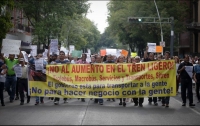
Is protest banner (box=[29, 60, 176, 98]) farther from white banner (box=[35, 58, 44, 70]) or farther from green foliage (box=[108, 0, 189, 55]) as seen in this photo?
green foliage (box=[108, 0, 189, 55])

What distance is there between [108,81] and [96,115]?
9.45 ft

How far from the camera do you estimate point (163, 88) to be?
13.8 m

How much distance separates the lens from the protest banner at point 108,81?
13.9 meters

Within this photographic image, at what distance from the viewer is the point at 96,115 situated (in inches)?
446

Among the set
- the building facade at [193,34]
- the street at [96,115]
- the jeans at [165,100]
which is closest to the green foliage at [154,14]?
the building facade at [193,34]

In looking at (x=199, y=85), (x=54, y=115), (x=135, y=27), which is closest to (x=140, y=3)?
(x=135, y=27)

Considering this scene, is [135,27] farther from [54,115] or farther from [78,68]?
[54,115]

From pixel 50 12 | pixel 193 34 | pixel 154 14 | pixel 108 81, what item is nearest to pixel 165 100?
pixel 108 81

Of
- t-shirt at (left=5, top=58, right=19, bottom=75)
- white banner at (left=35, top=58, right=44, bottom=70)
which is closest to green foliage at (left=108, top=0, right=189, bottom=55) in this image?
t-shirt at (left=5, top=58, right=19, bottom=75)

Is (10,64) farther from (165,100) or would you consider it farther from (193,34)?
(193,34)

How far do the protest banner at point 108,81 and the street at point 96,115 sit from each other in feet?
1.65

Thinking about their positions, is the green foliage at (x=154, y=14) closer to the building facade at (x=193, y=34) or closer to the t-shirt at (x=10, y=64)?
the building facade at (x=193, y=34)

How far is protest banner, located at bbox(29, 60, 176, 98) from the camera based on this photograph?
13883 millimetres

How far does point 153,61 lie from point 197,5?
36.3 metres
